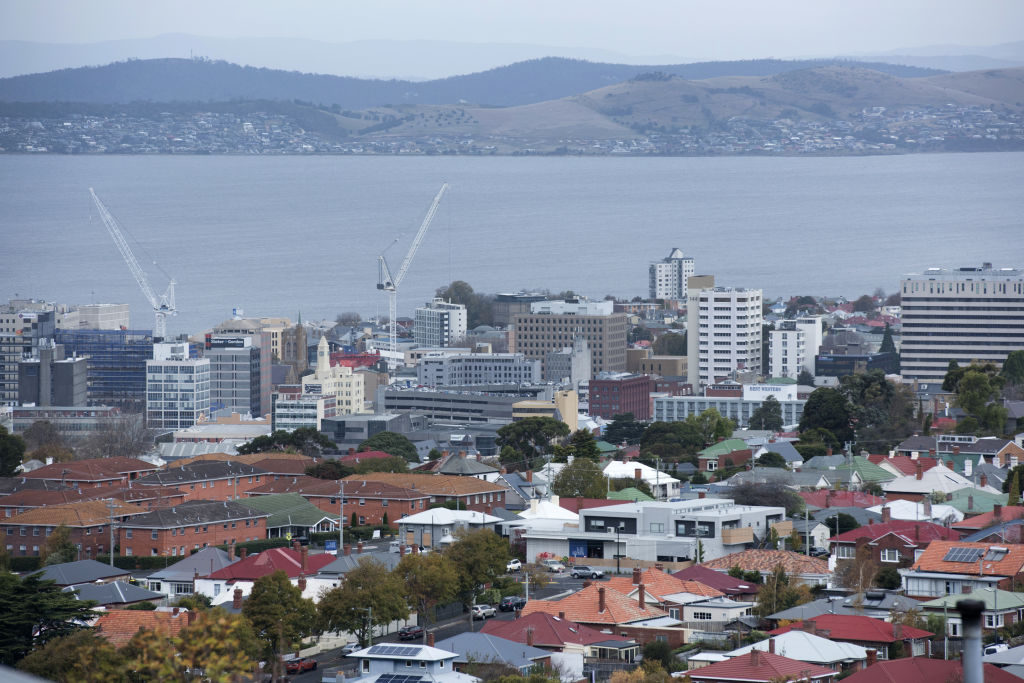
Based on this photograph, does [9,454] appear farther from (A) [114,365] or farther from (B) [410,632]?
(A) [114,365]

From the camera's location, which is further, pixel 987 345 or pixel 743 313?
pixel 743 313

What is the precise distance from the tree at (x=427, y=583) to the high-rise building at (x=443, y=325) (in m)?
64.5

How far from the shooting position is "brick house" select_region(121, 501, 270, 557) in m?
25.2

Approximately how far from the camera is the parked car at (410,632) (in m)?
19.1

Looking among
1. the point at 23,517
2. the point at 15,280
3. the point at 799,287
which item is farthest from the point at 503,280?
the point at 23,517

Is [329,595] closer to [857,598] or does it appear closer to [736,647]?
[736,647]

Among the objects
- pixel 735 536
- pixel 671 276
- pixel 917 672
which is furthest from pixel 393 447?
pixel 671 276

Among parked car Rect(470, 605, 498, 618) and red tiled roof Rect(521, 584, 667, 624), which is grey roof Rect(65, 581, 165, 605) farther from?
red tiled roof Rect(521, 584, 667, 624)

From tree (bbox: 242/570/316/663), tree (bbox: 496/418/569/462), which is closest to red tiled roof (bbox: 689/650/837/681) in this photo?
tree (bbox: 242/570/316/663)

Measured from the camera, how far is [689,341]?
232 feet

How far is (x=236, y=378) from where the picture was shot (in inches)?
2731

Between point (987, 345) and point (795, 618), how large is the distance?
49.6m

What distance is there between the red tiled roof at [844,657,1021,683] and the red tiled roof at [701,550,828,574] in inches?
219

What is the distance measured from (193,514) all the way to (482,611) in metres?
7.08
